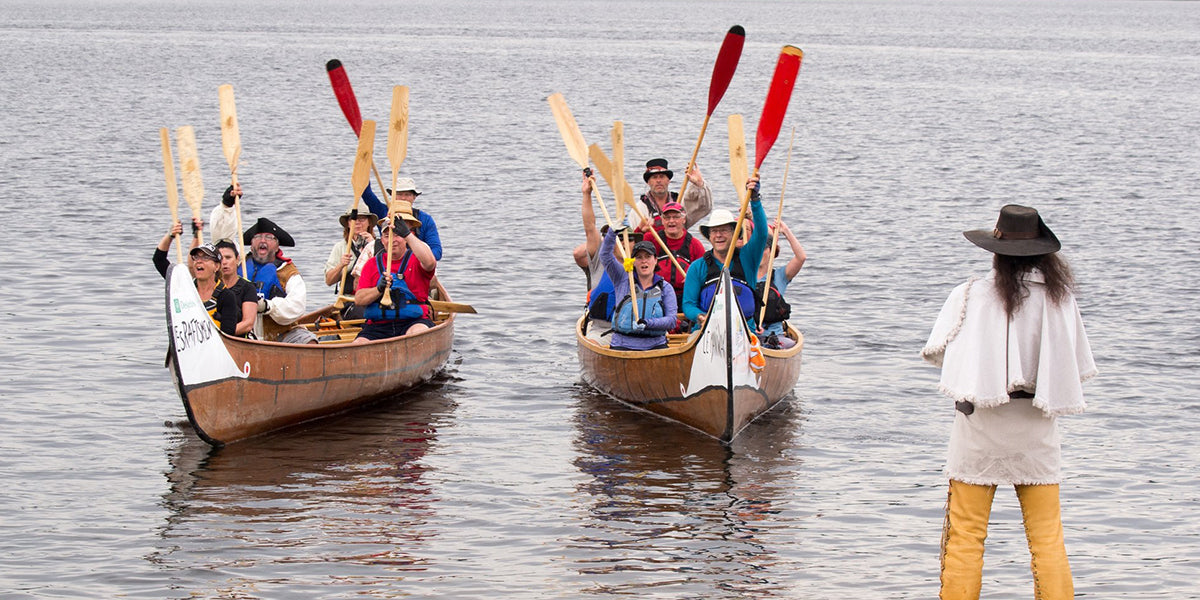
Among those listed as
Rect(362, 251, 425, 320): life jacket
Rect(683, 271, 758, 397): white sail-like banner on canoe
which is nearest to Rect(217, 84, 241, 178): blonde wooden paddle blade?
Rect(362, 251, 425, 320): life jacket

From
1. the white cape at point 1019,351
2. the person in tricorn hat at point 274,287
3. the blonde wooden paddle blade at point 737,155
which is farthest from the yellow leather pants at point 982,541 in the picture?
Answer: the person in tricorn hat at point 274,287

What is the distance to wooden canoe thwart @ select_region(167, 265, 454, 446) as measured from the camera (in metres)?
11.0

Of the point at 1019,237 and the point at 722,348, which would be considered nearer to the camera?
the point at 1019,237

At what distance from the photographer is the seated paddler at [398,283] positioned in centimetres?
1333

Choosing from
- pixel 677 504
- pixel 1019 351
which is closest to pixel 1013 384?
pixel 1019 351

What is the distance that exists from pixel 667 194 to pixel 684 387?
274 centimetres

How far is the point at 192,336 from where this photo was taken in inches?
433

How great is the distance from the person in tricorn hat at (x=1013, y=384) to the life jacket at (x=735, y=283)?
5258 millimetres

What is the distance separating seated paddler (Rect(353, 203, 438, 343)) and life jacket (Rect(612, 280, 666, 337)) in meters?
1.86

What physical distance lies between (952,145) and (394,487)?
29.9 meters

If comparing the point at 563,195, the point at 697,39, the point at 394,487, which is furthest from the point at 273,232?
the point at 697,39

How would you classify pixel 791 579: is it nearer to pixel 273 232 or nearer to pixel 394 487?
pixel 394 487

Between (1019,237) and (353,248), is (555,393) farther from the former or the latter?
(1019,237)

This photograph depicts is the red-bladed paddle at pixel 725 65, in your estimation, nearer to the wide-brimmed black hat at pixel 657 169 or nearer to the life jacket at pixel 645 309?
the wide-brimmed black hat at pixel 657 169
